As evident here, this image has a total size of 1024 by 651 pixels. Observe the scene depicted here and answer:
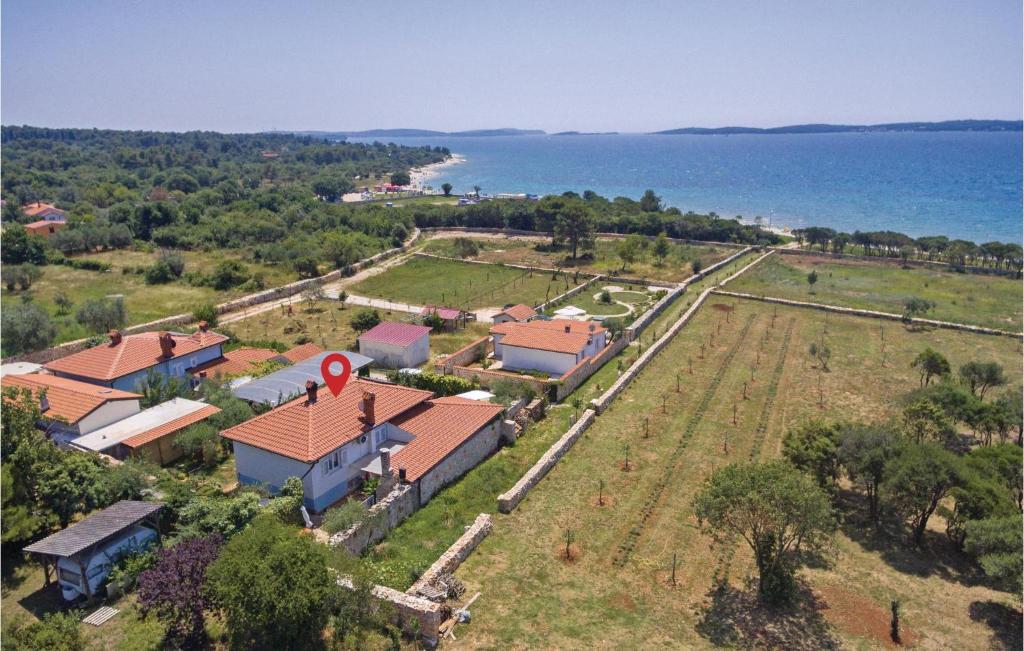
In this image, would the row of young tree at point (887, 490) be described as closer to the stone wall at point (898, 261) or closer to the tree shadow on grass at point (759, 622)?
the tree shadow on grass at point (759, 622)

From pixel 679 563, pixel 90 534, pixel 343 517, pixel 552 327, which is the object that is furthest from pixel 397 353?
pixel 679 563

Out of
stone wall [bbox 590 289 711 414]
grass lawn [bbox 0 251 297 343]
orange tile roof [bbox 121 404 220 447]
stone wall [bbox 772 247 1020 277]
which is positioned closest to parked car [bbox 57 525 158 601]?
orange tile roof [bbox 121 404 220 447]

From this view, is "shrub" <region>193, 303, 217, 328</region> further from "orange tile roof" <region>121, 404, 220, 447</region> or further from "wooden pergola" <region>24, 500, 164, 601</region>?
"wooden pergola" <region>24, 500, 164, 601</region>

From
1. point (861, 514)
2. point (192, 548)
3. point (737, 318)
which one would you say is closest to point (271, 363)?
point (192, 548)

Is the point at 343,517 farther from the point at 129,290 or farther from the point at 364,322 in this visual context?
the point at 129,290

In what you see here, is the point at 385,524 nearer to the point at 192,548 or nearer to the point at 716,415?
the point at 192,548

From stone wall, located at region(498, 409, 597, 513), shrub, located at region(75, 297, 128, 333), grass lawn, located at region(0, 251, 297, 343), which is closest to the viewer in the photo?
stone wall, located at region(498, 409, 597, 513)
